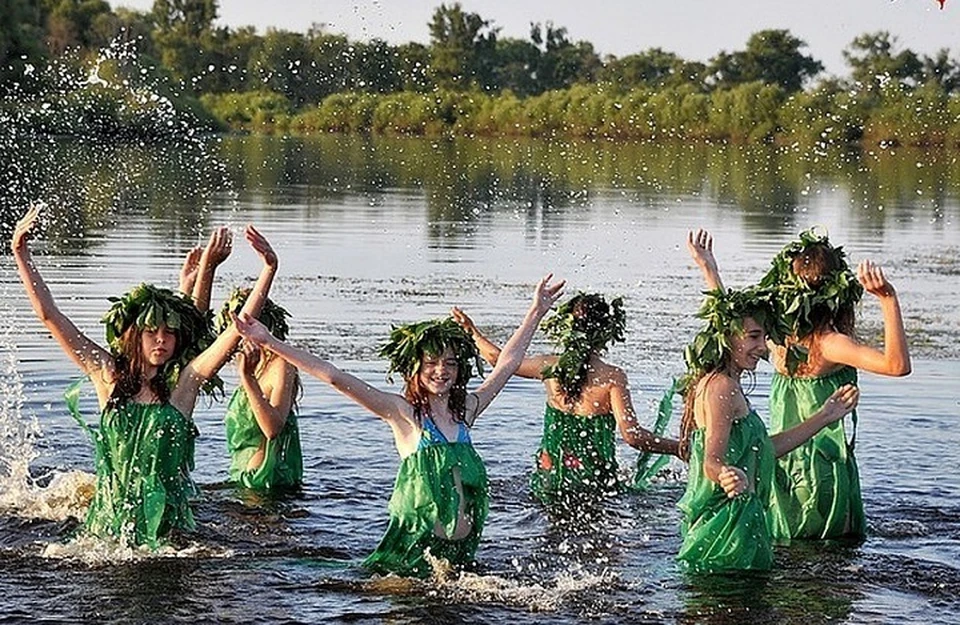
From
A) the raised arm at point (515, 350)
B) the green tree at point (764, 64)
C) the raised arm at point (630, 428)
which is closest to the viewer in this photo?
the raised arm at point (515, 350)

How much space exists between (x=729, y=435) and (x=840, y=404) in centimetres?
60

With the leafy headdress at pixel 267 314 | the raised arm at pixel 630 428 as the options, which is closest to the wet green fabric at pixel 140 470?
the leafy headdress at pixel 267 314

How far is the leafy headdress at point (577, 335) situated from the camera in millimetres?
11000

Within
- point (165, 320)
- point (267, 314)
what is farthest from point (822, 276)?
point (165, 320)

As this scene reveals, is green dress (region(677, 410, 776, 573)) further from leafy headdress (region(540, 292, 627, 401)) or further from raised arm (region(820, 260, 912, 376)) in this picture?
leafy headdress (region(540, 292, 627, 401))

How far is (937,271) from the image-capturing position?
973 inches

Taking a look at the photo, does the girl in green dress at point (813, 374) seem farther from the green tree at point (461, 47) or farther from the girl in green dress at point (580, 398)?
the green tree at point (461, 47)

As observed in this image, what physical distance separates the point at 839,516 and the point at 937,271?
15368mm

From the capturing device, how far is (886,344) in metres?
9.32

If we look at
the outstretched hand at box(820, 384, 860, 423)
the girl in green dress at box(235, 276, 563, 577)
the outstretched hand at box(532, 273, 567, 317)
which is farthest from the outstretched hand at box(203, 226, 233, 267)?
the outstretched hand at box(820, 384, 860, 423)

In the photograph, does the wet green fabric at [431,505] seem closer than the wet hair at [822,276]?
Yes

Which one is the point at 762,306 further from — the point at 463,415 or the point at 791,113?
the point at 791,113

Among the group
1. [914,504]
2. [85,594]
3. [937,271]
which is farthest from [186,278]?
[937,271]

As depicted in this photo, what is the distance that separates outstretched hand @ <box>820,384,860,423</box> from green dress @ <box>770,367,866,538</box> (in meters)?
0.96
